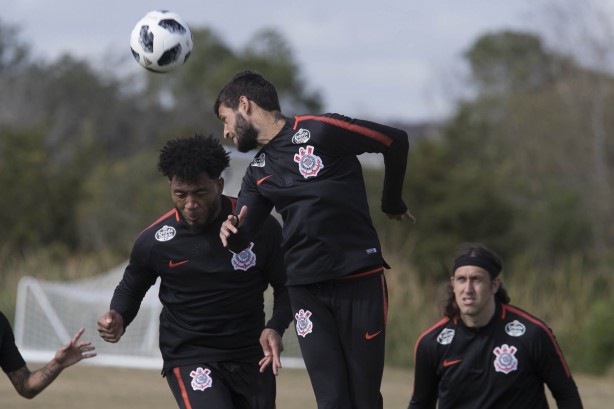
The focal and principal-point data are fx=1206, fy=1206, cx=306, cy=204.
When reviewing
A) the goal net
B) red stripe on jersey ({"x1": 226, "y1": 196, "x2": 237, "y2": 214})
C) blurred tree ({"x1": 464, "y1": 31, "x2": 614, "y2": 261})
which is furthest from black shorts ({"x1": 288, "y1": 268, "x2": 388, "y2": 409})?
blurred tree ({"x1": 464, "y1": 31, "x2": 614, "y2": 261})

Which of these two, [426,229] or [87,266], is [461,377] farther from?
[426,229]

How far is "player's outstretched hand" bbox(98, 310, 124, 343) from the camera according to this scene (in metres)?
6.41

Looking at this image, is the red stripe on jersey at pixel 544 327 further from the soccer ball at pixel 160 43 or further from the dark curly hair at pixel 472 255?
the soccer ball at pixel 160 43

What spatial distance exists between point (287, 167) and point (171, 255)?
1.00m

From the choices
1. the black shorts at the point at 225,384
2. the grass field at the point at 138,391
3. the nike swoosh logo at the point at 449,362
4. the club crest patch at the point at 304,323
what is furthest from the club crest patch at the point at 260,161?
the grass field at the point at 138,391

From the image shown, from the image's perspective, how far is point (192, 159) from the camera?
21.2 feet

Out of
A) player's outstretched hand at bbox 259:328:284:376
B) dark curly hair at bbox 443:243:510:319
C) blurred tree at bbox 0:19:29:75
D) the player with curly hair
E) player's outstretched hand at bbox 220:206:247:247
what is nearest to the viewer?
player's outstretched hand at bbox 220:206:247:247

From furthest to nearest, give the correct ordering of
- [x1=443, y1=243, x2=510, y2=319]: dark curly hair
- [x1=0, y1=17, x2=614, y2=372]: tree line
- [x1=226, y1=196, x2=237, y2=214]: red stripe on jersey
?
[x1=0, y1=17, x2=614, y2=372]: tree line, [x1=443, y1=243, x2=510, y2=319]: dark curly hair, [x1=226, y1=196, x2=237, y2=214]: red stripe on jersey

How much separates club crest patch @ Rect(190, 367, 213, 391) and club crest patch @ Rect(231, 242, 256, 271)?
60 cm

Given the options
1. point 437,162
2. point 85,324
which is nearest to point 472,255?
point 85,324

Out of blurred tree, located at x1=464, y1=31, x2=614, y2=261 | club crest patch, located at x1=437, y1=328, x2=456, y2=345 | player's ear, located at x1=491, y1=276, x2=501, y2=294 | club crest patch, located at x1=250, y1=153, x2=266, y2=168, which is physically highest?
blurred tree, located at x1=464, y1=31, x2=614, y2=261

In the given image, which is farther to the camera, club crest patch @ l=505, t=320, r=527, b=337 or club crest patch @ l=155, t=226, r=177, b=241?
club crest patch @ l=505, t=320, r=527, b=337

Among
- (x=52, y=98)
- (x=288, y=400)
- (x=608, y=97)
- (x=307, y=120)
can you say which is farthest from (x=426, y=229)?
(x=52, y=98)

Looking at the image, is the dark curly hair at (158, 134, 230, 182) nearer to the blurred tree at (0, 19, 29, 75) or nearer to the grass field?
the grass field
